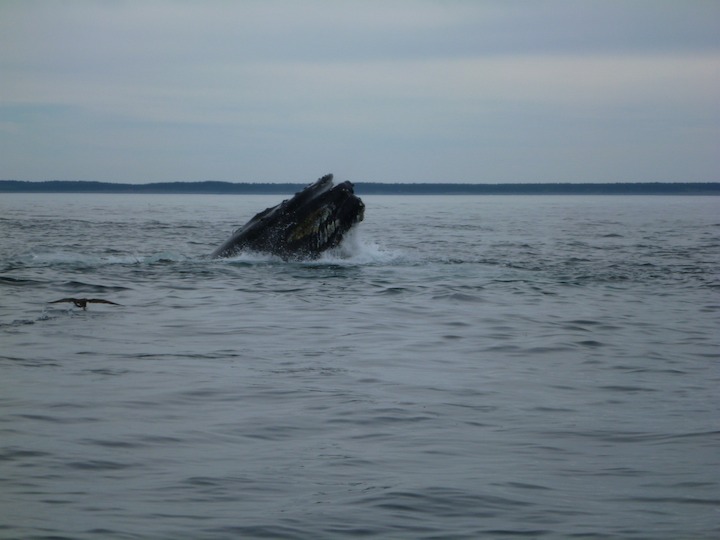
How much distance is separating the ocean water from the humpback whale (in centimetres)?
206

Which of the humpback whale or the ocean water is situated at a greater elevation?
the humpback whale

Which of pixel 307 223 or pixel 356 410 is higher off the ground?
pixel 307 223

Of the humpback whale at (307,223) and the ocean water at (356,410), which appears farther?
the humpback whale at (307,223)

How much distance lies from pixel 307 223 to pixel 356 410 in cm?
1144

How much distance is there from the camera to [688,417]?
8078mm

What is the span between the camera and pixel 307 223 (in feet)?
63.5

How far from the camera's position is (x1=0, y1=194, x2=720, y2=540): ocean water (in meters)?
5.68

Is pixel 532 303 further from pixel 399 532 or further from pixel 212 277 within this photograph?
pixel 399 532

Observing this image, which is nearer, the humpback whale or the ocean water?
the ocean water

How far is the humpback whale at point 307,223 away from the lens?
1905 cm

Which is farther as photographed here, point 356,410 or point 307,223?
point 307,223

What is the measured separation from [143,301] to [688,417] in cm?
889

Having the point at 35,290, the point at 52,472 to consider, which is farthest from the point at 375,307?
the point at 52,472

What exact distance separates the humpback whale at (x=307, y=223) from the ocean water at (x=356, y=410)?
2.06 meters
